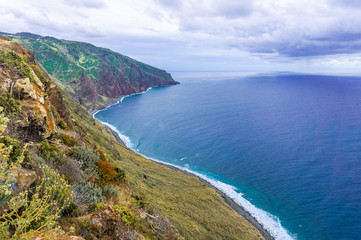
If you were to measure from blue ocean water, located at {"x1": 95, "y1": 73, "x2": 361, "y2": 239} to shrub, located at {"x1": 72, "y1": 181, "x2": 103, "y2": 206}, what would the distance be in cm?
4137

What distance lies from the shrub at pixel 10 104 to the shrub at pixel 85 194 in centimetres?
736

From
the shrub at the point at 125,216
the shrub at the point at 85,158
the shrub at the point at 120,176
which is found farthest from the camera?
the shrub at the point at 120,176

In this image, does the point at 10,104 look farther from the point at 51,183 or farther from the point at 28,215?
the point at 28,215

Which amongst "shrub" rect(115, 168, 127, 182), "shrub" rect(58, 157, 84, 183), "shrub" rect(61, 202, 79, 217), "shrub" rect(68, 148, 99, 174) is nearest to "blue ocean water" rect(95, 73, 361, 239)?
"shrub" rect(115, 168, 127, 182)

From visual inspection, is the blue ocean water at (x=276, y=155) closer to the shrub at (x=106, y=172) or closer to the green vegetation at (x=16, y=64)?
the shrub at (x=106, y=172)

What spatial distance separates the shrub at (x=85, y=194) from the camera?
11.2 metres

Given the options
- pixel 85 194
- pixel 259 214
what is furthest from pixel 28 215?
pixel 259 214

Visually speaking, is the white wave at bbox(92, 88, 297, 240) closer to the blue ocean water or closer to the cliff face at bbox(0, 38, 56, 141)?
the blue ocean water

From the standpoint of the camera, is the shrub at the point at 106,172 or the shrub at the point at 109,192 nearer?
the shrub at the point at 109,192

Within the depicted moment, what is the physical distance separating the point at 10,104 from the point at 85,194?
29.5 ft

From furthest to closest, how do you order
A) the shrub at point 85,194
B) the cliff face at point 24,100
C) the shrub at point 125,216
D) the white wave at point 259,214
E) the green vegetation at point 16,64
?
the white wave at point 259,214, the green vegetation at point 16,64, the cliff face at point 24,100, the shrub at point 125,216, the shrub at point 85,194

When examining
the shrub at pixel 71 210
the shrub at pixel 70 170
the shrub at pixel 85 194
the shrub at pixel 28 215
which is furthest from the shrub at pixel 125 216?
the shrub at pixel 28 215

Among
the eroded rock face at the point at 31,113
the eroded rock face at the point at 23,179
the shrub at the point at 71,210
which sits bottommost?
the shrub at the point at 71,210

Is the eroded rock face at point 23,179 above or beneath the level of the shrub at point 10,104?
beneath
